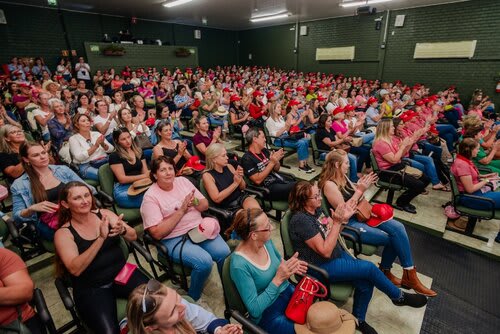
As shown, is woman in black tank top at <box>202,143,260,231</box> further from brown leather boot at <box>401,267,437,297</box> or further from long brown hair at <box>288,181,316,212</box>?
brown leather boot at <box>401,267,437,297</box>

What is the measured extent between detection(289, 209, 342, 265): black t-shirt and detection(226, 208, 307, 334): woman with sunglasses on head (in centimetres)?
24

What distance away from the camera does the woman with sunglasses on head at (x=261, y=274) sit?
1414mm

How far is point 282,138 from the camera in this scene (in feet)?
14.8

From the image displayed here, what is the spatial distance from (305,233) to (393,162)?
2.20 meters

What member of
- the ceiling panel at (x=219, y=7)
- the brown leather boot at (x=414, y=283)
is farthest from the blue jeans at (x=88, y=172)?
the ceiling panel at (x=219, y=7)

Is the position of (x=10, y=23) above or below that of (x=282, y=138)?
above

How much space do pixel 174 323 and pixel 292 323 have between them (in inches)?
26.5

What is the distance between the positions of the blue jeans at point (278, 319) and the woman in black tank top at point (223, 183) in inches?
37.7

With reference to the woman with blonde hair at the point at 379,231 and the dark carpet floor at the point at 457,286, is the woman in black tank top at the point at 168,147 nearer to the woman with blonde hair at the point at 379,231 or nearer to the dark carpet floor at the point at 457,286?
the woman with blonde hair at the point at 379,231

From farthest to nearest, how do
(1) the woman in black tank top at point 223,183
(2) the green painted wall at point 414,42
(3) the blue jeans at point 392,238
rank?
(2) the green painted wall at point 414,42 < (1) the woman in black tank top at point 223,183 < (3) the blue jeans at point 392,238

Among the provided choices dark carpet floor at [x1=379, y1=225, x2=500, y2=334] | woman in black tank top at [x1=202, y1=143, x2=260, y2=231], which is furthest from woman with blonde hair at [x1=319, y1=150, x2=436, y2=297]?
woman in black tank top at [x1=202, y1=143, x2=260, y2=231]

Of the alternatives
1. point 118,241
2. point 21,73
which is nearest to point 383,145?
point 118,241

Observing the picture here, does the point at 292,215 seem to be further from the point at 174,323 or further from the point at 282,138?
the point at 282,138

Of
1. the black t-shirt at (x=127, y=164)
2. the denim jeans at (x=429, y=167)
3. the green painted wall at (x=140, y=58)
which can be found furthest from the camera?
the green painted wall at (x=140, y=58)
